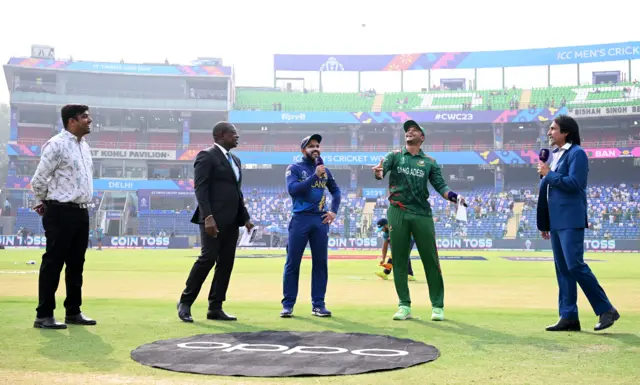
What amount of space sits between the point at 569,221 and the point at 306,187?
287cm

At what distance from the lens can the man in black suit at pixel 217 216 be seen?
724cm

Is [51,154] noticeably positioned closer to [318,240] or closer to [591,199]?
[318,240]

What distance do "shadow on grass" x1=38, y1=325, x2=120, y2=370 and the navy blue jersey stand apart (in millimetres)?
2783

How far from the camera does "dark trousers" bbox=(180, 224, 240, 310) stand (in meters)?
7.24

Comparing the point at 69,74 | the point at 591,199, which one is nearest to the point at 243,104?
the point at 69,74

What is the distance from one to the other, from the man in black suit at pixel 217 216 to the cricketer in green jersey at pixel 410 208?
5.41ft

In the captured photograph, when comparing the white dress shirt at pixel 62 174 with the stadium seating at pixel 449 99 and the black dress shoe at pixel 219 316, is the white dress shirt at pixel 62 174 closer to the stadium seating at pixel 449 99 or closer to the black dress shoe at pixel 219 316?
the black dress shoe at pixel 219 316

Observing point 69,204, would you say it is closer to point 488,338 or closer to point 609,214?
point 488,338

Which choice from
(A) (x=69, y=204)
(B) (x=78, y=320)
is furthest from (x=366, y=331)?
(A) (x=69, y=204)

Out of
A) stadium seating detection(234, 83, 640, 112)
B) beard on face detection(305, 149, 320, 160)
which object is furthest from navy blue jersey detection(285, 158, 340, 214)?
stadium seating detection(234, 83, 640, 112)

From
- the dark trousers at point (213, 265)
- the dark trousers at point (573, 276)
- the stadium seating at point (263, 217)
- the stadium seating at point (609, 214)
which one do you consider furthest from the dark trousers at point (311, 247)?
the stadium seating at point (263, 217)

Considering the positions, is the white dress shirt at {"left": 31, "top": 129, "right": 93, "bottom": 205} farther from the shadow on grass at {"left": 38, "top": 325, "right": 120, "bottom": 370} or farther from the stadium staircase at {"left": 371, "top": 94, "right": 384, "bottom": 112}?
the stadium staircase at {"left": 371, "top": 94, "right": 384, "bottom": 112}

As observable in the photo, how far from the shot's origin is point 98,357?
4773 millimetres

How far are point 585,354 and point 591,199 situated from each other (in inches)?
1858
